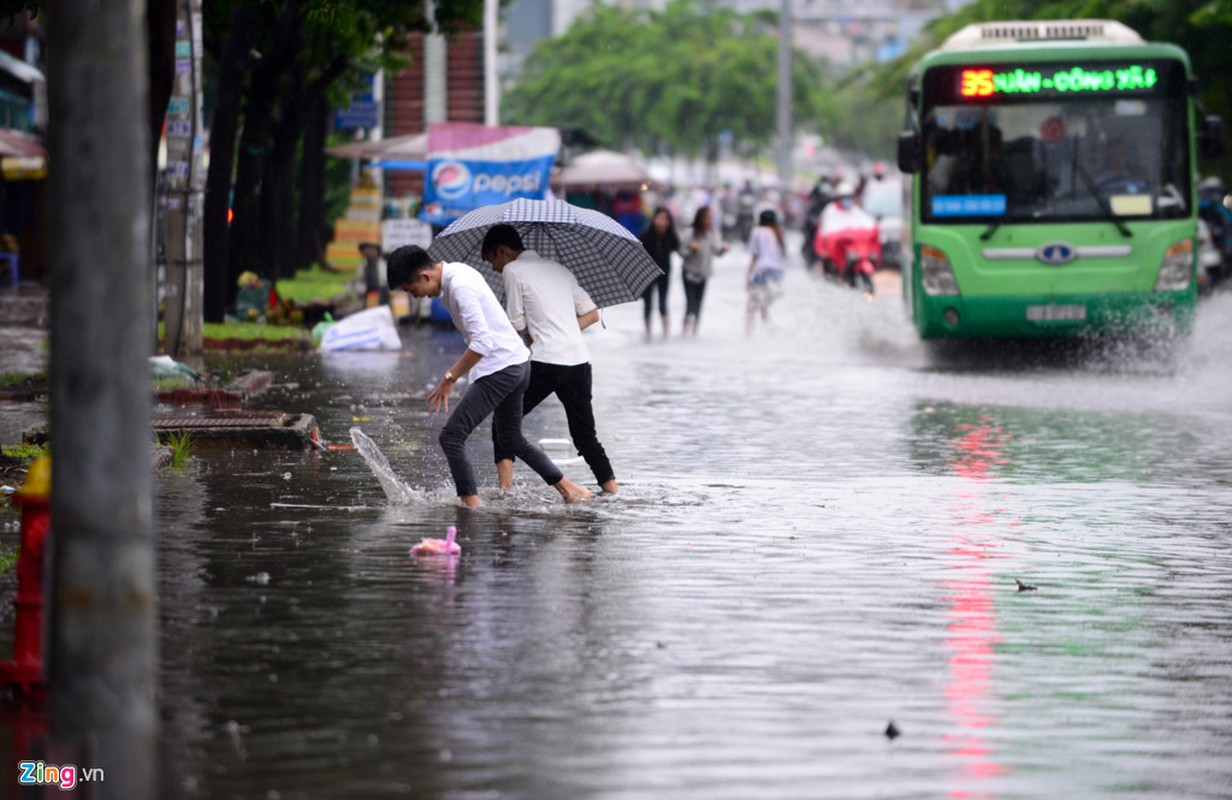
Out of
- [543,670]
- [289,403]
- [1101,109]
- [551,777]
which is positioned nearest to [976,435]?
[289,403]

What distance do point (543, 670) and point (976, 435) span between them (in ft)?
28.5

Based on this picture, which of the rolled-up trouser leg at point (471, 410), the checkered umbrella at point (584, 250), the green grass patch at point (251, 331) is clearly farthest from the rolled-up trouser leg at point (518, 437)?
the green grass patch at point (251, 331)

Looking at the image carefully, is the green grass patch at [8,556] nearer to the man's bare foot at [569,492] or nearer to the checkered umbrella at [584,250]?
the man's bare foot at [569,492]

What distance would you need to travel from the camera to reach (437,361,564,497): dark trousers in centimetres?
1110

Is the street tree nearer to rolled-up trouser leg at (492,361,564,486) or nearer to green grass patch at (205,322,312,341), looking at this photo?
green grass patch at (205,322,312,341)

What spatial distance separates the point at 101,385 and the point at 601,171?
122 feet

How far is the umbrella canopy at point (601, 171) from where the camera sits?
134 ft

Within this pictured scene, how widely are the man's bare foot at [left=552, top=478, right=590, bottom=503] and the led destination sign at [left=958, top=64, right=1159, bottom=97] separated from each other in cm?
1087

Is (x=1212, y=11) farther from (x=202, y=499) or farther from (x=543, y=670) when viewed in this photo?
(x=543, y=670)

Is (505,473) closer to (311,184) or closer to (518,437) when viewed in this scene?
(518,437)

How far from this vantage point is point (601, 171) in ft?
136

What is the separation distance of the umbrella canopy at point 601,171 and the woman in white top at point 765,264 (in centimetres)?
1356

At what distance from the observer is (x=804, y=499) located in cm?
1188

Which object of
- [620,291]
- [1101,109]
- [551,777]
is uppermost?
[1101,109]
